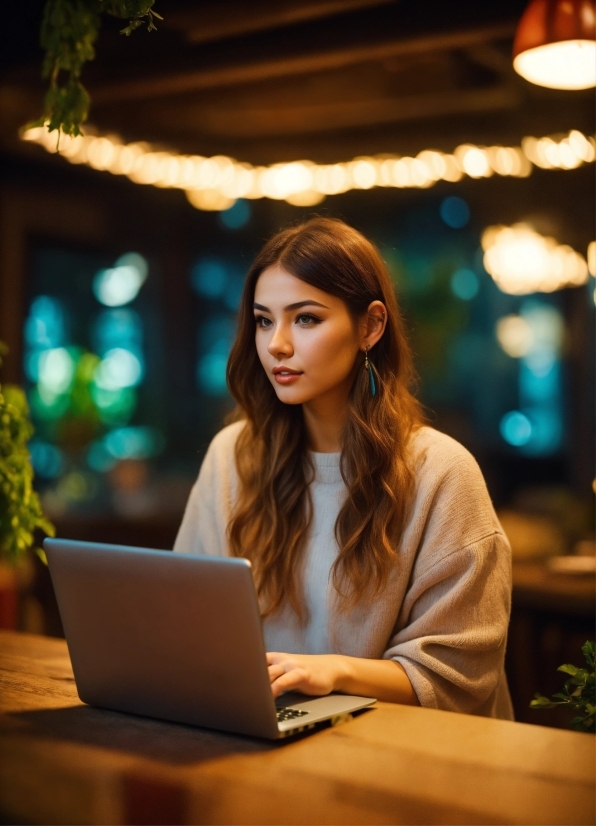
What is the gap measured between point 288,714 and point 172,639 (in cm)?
22

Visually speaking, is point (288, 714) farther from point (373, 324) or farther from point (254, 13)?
point (254, 13)

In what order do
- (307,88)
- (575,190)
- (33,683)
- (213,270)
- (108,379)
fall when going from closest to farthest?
(33,683), (307,88), (575,190), (108,379), (213,270)

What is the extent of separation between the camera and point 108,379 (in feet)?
22.2

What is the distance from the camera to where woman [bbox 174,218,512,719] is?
173cm

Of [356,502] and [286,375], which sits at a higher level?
[286,375]

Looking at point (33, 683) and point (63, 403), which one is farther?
point (63, 403)

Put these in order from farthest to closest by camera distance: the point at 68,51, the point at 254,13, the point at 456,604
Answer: the point at 254,13
the point at 68,51
the point at 456,604

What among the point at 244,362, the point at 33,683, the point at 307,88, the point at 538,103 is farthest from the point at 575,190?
the point at 33,683

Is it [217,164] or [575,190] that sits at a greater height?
[217,164]

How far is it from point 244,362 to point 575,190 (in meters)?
4.91

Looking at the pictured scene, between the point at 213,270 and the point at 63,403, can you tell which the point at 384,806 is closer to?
the point at 63,403

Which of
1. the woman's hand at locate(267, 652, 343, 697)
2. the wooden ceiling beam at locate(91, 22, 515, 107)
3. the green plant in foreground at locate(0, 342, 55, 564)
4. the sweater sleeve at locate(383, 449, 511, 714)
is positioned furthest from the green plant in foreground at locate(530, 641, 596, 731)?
the wooden ceiling beam at locate(91, 22, 515, 107)

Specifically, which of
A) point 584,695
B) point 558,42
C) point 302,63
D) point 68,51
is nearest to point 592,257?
point 302,63

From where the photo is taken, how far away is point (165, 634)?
1356 mm
